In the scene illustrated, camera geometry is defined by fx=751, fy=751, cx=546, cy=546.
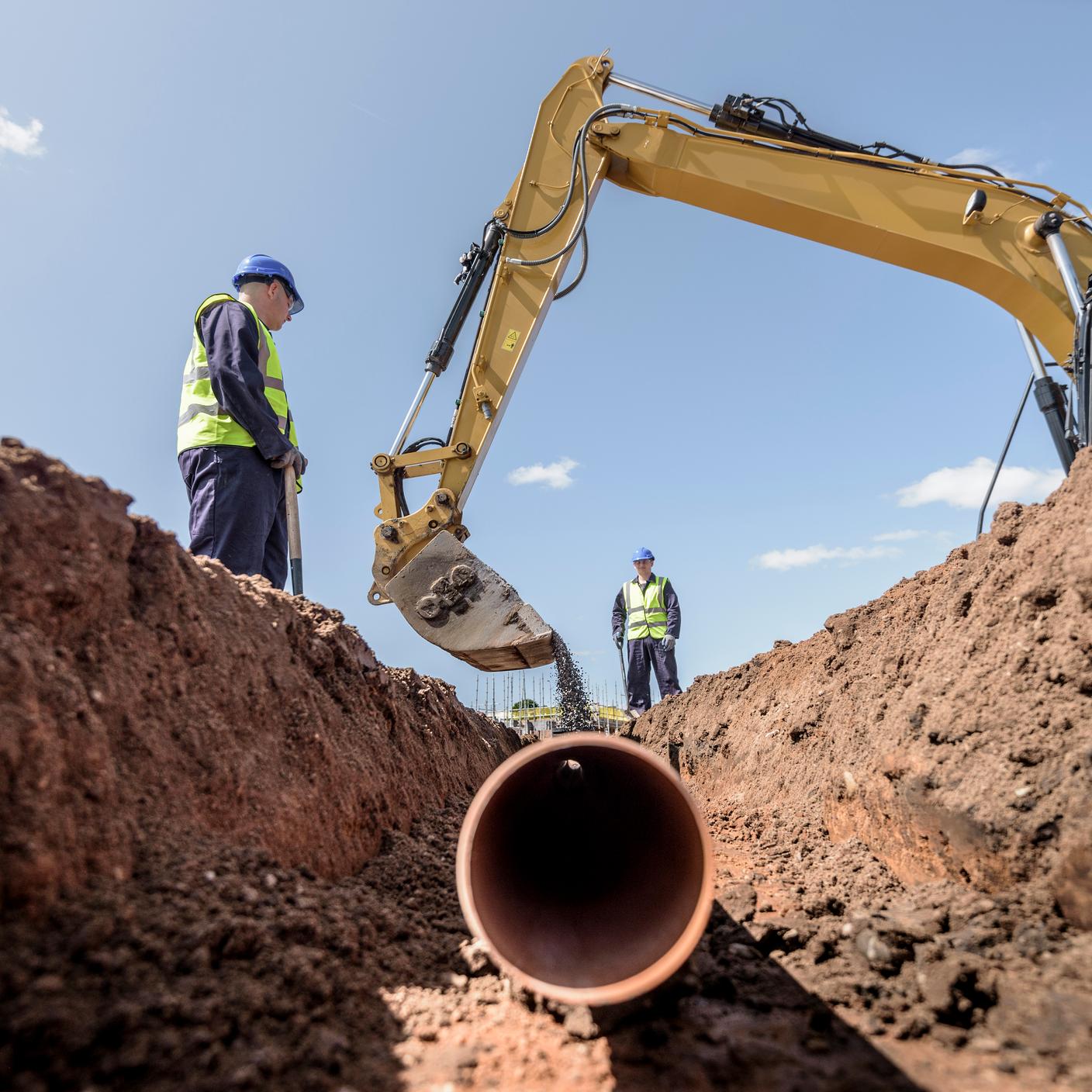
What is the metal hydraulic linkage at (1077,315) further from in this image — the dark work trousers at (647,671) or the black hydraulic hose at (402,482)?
the dark work trousers at (647,671)

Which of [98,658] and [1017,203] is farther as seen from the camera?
[1017,203]

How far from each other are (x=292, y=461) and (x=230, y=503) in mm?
405

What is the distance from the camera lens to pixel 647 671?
9.73m

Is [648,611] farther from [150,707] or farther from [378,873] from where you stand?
[150,707]

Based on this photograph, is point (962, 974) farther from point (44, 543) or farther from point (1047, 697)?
point (44, 543)

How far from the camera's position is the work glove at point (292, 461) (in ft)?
13.3

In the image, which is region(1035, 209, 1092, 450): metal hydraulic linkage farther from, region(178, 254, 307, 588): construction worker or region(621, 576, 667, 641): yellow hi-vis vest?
region(621, 576, 667, 641): yellow hi-vis vest

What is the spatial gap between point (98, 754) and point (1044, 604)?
3274 millimetres

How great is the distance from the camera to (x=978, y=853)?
2561 millimetres

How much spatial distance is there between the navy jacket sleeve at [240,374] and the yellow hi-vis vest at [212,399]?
41 millimetres

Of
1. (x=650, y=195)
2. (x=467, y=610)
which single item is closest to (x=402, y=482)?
(x=467, y=610)

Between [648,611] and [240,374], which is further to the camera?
[648,611]

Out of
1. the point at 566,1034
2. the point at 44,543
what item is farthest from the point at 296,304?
the point at 566,1034

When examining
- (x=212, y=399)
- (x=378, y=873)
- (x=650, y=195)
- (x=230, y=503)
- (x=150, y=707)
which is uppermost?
(x=650, y=195)
